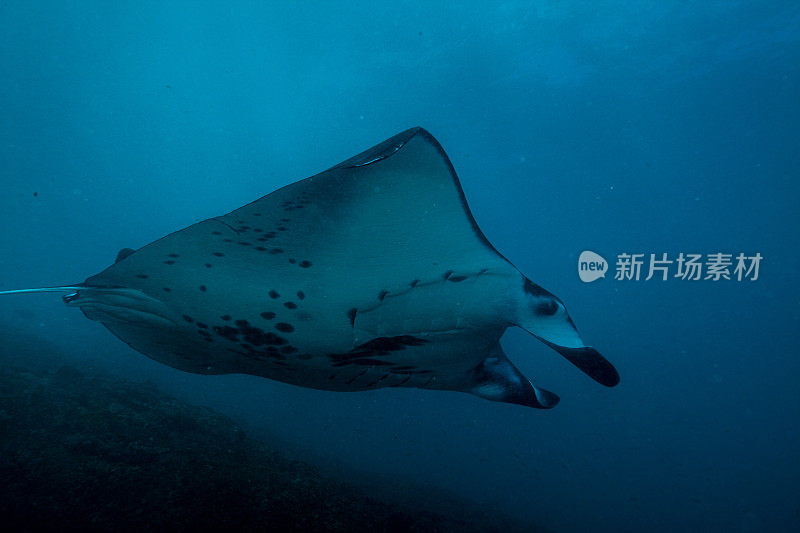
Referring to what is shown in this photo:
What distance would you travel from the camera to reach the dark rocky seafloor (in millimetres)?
3252

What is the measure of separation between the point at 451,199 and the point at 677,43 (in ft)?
74.5

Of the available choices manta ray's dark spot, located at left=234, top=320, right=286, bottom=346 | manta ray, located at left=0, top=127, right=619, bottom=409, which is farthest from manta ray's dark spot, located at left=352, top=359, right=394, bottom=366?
manta ray's dark spot, located at left=234, top=320, right=286, bottom=346

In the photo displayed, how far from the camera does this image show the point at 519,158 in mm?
31203

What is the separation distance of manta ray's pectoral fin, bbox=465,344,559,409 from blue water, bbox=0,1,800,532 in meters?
8.60

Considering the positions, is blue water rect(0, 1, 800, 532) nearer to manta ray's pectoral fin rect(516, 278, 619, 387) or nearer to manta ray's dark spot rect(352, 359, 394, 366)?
manta ray's dark spot rect(352, 359, 394, 366)

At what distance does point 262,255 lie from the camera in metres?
2.16

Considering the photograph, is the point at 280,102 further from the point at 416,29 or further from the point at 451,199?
the point at 451,199

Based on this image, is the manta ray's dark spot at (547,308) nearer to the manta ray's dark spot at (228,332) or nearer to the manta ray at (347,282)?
the manta ray at (347,282)

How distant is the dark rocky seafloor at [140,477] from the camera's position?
10.7 ft

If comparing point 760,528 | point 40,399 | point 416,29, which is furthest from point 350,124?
point 760,528

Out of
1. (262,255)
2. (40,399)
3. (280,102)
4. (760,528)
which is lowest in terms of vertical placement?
(760,528)

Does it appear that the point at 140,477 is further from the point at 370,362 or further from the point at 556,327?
the point at 556,327

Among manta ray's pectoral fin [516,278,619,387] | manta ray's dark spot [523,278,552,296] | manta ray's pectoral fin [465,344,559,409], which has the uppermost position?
manta ray's dark spot [523,278,552,296]

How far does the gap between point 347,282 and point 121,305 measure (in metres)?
1.46
